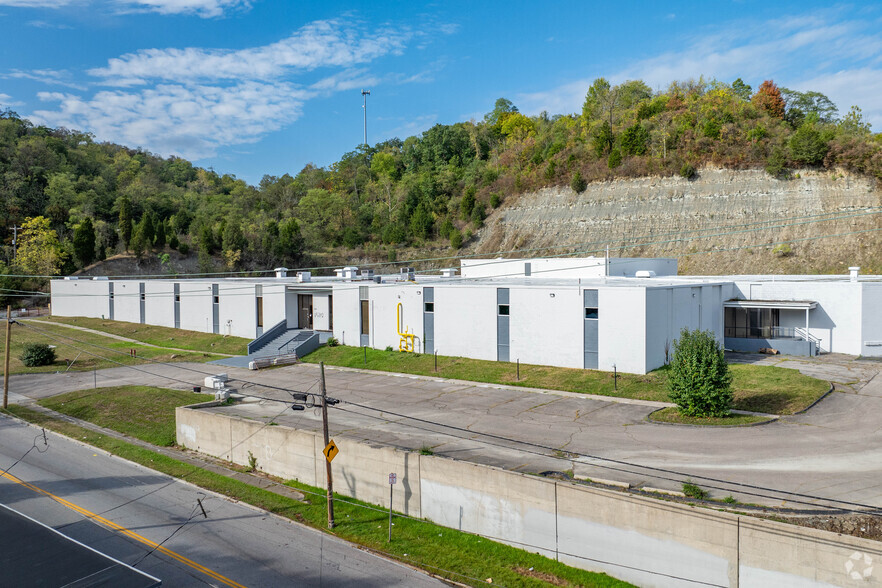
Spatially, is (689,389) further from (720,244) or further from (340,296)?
(720,244)

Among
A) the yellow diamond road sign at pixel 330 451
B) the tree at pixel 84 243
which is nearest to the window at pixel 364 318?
the yellow diamond road sign at pixel 330 451

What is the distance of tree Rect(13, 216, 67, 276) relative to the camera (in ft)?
228

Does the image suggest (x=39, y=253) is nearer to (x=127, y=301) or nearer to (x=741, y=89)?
(x=127, y=301)

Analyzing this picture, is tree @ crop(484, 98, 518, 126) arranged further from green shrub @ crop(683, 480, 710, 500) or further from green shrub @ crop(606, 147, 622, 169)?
green shrub @ crop(683, 480, 710, 500)

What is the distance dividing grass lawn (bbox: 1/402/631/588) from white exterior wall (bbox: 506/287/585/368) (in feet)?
49.5

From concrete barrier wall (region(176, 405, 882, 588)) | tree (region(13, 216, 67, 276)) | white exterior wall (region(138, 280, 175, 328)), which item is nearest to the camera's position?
concrete barrier wall (region(176, 405, 882, 588))

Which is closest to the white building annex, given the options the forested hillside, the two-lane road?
the two-lane road

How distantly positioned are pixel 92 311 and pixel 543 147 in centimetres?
6190

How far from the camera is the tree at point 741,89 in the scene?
78.2m

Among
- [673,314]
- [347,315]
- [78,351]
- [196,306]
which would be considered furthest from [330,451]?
[196,306]

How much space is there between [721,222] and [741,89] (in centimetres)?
2832

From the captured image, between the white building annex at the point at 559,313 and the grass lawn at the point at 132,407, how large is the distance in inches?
361

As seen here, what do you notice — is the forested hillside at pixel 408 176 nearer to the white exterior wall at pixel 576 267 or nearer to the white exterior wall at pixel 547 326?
the white exterior wall at pixel 576 267

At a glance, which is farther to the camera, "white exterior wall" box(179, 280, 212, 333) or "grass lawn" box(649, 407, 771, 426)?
"white exterior wall" box(179, 280, 212, 333)
